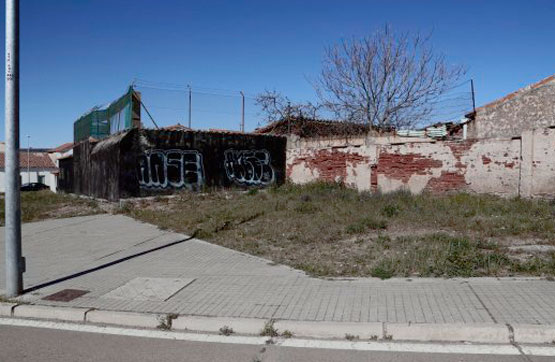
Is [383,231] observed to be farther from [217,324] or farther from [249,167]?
[249,167]

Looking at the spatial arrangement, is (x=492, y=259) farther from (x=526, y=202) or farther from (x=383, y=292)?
(x=526, y=202)

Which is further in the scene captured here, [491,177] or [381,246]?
[491,177]

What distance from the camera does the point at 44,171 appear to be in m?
59.8

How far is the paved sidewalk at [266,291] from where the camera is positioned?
509cm

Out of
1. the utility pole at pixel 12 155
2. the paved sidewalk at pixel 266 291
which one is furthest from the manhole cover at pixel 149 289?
the utility pole at pixel 12 155

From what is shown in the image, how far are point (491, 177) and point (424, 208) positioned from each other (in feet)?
9.79

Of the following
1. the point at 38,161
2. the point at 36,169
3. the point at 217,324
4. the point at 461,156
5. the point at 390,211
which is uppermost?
the point at 38,161

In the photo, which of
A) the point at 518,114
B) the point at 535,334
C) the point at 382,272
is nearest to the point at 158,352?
the point at 382,272

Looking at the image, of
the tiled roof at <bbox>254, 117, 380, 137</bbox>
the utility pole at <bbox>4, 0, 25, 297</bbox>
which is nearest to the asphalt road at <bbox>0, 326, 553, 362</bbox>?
the utility pole at <bbox>4, 0, 25, 297</bbox>

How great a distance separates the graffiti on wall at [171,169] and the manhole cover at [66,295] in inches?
426

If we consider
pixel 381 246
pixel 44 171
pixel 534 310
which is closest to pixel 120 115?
pixel 381 246

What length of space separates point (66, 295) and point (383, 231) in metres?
6.08

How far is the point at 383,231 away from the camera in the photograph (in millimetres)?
9648

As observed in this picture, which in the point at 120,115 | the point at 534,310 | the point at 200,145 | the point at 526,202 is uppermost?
the point at 120,115
